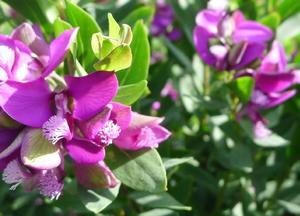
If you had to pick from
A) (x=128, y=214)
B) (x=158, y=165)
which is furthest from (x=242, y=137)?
(x=158, y=165)

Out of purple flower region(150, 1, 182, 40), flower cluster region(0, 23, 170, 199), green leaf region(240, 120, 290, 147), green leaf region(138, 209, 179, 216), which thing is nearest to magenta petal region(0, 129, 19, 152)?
flower cluster region(0, 23, 170, 199)

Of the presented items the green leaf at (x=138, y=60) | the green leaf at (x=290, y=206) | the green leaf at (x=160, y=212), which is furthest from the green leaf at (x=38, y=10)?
the green leaf at (x=290, y=206)

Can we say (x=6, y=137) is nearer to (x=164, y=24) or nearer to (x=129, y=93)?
(x=129, y=93)

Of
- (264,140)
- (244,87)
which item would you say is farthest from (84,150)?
(264,140)

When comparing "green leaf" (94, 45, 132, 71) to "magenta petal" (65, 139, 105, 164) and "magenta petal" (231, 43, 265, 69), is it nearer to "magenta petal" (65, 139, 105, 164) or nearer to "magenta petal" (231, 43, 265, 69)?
"magenta petal" (65, 139, 105, 164)

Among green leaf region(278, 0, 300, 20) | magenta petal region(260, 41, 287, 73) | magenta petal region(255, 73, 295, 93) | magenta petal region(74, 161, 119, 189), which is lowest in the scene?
green leaf region(278, 0, 300, 20)

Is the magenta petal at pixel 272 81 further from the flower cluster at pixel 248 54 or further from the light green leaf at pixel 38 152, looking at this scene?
the light green leaf at pixel 38 152
